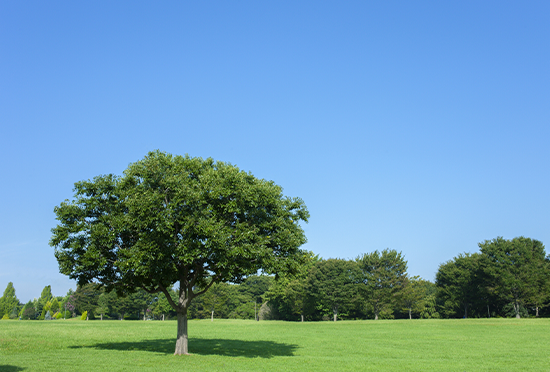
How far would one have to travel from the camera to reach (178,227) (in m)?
24.6

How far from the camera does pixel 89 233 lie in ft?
87.1

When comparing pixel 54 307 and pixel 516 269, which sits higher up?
pixel 516 269

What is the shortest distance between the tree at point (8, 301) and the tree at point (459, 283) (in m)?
141

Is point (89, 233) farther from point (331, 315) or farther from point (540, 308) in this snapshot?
point (540, 308)

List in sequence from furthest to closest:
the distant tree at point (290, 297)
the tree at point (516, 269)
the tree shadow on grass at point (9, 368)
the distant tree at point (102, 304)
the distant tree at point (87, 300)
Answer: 1. the distant tree at point (87, 300)
2. the distant tree at point (102, 304)
3. the distant tree at point (290, 297)
4. the tree at point (516, 269)
5. the tree shadow on grass at point (9, 368)

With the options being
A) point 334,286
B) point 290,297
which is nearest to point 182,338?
point 334,286

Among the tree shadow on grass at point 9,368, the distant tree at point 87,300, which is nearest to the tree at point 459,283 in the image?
the tree shadow on grass at point 9,368

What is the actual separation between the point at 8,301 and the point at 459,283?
503 ft

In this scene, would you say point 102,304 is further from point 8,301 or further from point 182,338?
point 182,338

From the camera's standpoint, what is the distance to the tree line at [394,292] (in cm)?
8400

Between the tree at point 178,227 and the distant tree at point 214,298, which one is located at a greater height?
the tree at point 178,227

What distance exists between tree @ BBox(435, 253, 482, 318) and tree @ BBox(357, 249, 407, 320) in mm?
12385

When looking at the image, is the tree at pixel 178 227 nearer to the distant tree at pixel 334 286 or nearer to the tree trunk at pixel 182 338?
the tree trunk at pixel 182 338

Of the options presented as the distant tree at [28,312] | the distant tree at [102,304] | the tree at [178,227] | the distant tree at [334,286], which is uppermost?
the tree at [178,227]
